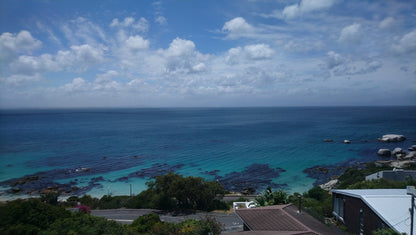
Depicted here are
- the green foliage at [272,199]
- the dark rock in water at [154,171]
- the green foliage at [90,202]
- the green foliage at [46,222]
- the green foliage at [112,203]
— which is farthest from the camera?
the dark rock in water at [154,171]

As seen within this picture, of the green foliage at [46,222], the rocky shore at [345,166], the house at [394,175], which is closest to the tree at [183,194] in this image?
the green foliage at [46,222]

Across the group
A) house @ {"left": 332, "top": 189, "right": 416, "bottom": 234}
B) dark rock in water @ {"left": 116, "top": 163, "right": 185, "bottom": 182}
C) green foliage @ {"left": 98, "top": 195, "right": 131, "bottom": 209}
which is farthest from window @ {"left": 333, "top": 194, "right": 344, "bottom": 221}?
dark rock in water @ {"left": 116, "top": 163, "right": 185, "bottom": 182}

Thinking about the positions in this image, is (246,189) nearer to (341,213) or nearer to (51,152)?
(341,213)

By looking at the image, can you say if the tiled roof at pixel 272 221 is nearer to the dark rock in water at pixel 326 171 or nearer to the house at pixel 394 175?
the house at pixel 394 175

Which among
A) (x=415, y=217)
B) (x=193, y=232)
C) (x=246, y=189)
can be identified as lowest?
(x=246, y=189)

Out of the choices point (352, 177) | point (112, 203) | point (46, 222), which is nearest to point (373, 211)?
point (46, 222)

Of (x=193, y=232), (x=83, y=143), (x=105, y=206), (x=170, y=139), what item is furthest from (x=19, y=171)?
(x=193, y=232)
